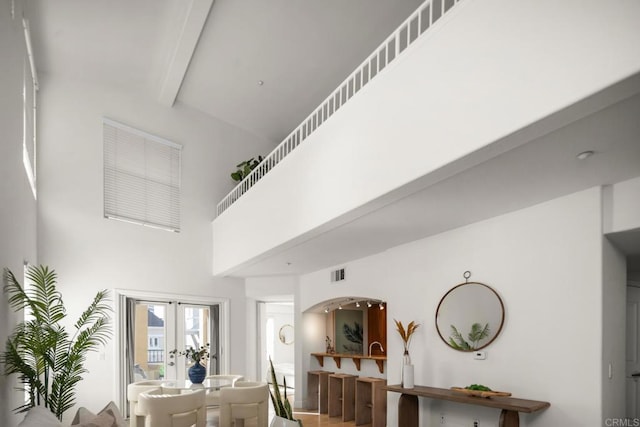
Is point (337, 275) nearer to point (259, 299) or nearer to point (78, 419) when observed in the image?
point (259, 299)

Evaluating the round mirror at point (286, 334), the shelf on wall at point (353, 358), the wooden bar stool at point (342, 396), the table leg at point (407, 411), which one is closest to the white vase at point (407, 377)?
the table leg at point (407, 411)

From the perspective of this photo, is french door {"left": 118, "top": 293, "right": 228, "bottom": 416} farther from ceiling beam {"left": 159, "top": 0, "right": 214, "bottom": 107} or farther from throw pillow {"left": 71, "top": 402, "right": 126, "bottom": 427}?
throw pillow {"left": 71, "top": 402, "right": 126, "bottom": 427}

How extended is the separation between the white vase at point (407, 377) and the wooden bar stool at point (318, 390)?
2.79 metres

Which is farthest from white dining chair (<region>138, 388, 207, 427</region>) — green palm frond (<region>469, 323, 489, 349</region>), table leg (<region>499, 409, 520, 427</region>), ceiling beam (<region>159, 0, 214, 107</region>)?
ceiling beam (<region>159, 0, 214, 107</region>)

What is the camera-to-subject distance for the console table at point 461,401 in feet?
15.6

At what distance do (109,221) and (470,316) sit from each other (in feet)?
19.5

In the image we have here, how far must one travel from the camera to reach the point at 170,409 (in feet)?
19.1

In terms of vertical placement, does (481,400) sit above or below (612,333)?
below

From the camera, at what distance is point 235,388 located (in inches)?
260

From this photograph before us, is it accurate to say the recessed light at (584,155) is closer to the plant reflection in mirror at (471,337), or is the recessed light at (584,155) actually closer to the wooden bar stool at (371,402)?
the plant reflection in mirror at (471,337)

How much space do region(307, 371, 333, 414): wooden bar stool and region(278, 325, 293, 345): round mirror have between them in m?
4.35

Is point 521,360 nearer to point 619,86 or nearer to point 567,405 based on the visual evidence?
point 567,405

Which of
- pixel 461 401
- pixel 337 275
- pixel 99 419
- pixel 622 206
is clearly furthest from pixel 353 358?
pixel 622 206

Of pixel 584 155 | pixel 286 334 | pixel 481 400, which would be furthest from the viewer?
pixel 286 334
